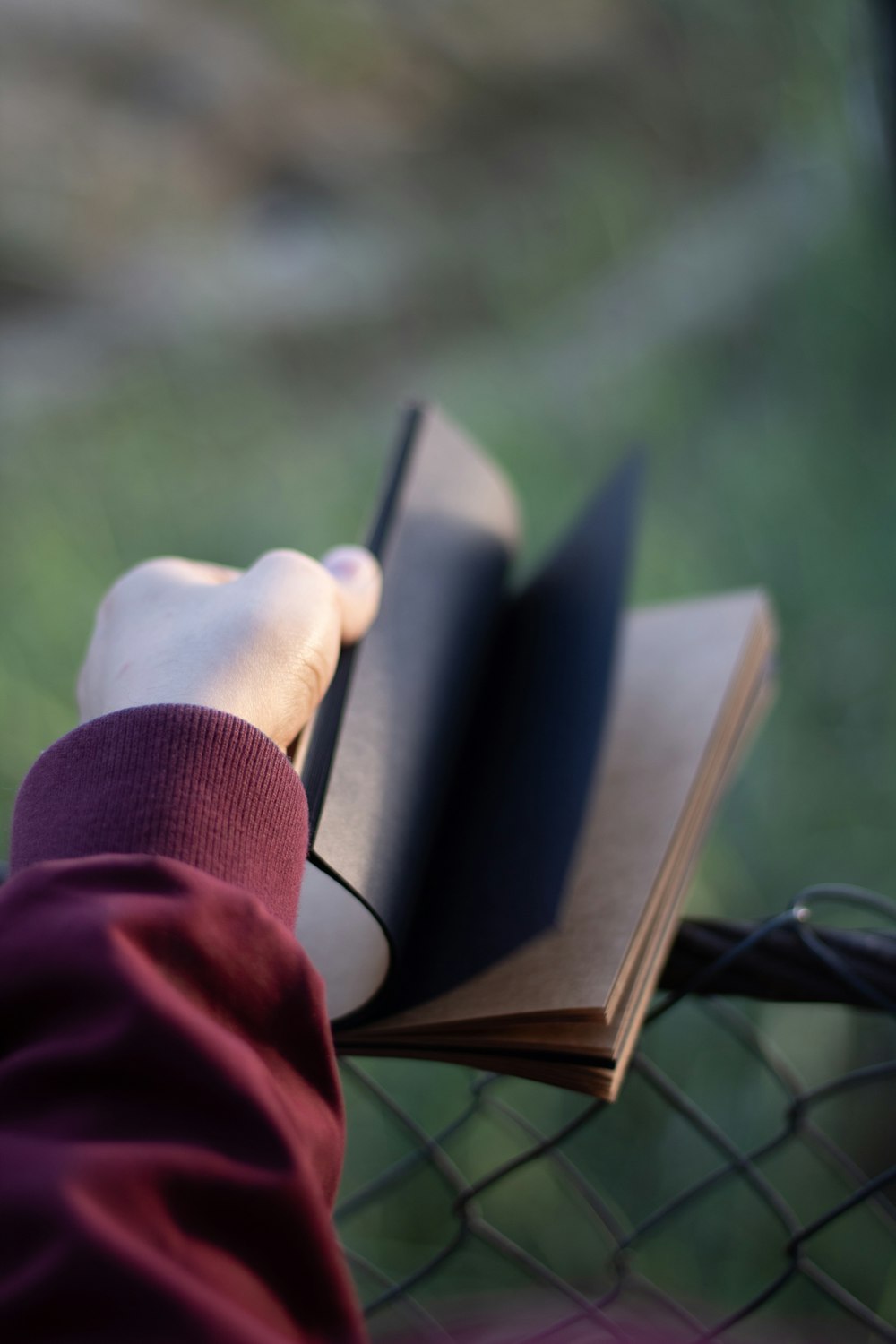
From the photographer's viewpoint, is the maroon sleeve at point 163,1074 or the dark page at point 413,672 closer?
the maroon sleeve at point 163,1074

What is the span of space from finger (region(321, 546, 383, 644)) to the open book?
0.03 ft

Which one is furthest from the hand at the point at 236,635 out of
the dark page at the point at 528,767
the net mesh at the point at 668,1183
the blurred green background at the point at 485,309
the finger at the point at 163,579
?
the blurred green background at the point at 485,309

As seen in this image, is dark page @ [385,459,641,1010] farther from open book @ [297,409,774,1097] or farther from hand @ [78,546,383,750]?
hand @ [78,546,383,750]

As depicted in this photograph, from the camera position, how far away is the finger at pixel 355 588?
0.44m

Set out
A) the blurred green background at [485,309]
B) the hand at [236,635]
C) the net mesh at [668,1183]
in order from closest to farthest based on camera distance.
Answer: the hand at [236,635], the net mesh at [668,1183], the blurred green background at [485,309]

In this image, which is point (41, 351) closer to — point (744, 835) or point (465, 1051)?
point (744, 835)

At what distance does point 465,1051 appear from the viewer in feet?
1.24

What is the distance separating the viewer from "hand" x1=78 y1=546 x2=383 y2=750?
37 centimetres

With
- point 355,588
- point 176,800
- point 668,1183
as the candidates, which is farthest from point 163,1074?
point 668,1183

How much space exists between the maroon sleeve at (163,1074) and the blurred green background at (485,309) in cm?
107

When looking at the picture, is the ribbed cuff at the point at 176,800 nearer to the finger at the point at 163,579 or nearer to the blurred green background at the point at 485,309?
the finger at the point at 163,579

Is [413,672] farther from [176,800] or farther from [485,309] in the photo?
[485,309]

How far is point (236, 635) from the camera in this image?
39cm

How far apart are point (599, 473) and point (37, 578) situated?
1.12 metres
